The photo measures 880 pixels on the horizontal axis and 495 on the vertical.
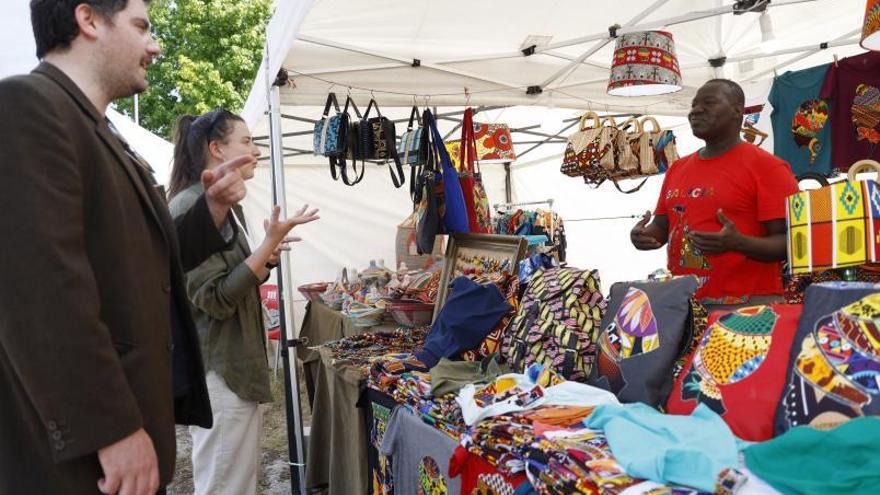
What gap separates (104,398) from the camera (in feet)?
3.45

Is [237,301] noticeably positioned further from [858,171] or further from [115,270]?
[858,171]

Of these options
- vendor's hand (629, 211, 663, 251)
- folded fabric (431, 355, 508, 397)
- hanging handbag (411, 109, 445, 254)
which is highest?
hanging handbag (411, 109, 445, 254)

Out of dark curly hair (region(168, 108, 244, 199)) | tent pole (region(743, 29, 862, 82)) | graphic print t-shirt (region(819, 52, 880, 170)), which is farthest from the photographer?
tent pole (region(743, 29, 862, 82))

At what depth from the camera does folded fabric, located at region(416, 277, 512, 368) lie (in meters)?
2.47

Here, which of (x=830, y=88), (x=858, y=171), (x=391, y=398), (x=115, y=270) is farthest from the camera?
(x=830, y=88)

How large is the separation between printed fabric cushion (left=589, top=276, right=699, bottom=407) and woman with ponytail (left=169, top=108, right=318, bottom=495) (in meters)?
1.19

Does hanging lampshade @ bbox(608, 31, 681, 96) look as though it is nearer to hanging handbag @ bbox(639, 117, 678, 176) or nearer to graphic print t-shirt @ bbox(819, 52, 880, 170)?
graphic print t-shirt @ bbox(819, 52, 880, 170)

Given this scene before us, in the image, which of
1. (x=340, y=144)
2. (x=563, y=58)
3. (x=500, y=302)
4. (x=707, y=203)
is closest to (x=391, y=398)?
(x=500, y=302)

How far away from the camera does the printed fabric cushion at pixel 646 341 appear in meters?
1.62

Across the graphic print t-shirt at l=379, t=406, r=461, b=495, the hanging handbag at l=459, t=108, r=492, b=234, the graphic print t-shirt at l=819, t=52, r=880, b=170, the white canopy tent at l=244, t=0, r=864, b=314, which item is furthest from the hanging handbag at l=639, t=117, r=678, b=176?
the graphic print t-shirt at l=379, t=406, r=461, b=495

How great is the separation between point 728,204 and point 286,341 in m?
2.45

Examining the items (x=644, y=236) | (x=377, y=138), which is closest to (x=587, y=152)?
(x=377, y=138)

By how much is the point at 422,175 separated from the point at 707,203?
182 cm

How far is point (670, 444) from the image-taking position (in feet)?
3.97
